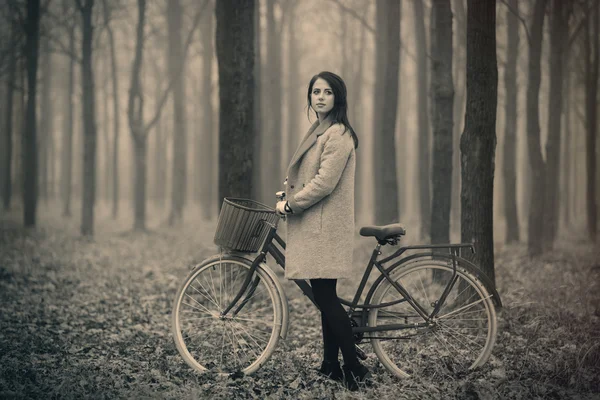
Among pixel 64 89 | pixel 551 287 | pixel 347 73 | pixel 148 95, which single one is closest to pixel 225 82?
pixel 551 287

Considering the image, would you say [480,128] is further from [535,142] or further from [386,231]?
[535,142]

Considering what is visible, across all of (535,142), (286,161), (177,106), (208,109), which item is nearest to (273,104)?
(177,106)

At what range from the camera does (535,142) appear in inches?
464

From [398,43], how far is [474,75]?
21.2ft

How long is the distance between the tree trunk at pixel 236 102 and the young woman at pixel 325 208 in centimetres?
318

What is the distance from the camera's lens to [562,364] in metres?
4.62

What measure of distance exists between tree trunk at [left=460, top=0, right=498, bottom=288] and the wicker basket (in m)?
2.58

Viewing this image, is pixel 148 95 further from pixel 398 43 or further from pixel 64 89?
pixel 398 43

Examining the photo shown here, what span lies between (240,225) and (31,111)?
41.3 feet

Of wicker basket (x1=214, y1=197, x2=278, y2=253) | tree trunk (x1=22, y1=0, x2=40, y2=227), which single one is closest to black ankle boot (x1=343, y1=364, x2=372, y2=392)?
wicker basket (x1=214, y1=197, x2=278, y2=253)

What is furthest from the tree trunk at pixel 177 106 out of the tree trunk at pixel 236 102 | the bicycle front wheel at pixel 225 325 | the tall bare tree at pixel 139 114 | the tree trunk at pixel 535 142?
the bicycle front wheel at pixel 225 325

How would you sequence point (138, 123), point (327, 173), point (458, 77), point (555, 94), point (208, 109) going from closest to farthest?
point (327, 173)
point (555, 94)
point (138, 123)
point (458, 77)
point (208, 109)

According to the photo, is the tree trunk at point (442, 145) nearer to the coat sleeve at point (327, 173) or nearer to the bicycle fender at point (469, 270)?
the bicycle fender at point (469, 270)

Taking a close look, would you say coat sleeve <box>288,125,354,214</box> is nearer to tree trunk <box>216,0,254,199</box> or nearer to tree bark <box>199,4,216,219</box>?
tree trunk <box>216,0,254,199</box>
